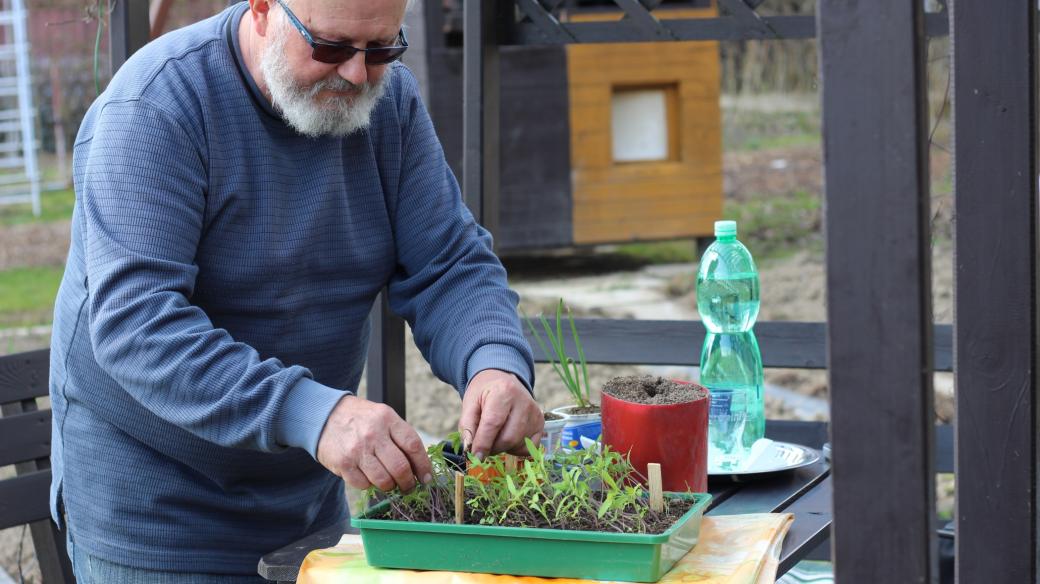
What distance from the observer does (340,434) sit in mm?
1663

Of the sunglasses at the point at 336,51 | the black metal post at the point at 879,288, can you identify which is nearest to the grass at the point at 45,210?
the sunglasses at the point at 336,51

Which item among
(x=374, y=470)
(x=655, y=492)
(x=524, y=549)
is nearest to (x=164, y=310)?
(x=374, y=470)

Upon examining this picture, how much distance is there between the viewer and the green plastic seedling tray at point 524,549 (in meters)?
1.56

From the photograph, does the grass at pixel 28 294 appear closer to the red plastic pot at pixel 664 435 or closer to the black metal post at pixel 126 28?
the black metal post at pixel 126 28

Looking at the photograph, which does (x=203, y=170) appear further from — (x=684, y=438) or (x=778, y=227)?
(x=778, y=227)

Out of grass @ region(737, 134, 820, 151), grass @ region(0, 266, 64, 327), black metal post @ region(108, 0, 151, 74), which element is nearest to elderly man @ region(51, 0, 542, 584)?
black metal post @ region(108, 0, 151, 74)

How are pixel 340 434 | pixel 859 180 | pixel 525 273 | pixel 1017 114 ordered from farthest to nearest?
pixel 525 273 < pixel 1017 114 < pixel 340 434 < pixel 859 180

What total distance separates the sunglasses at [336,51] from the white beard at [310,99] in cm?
2

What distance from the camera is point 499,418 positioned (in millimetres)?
1877

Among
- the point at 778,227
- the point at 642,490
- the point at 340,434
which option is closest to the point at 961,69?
the point at 642,490

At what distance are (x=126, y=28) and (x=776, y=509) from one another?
1.79 metres

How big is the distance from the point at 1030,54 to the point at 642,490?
95 centimetres

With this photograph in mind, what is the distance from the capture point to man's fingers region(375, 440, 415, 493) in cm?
164

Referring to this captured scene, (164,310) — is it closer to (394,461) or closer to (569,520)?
(394,461)
